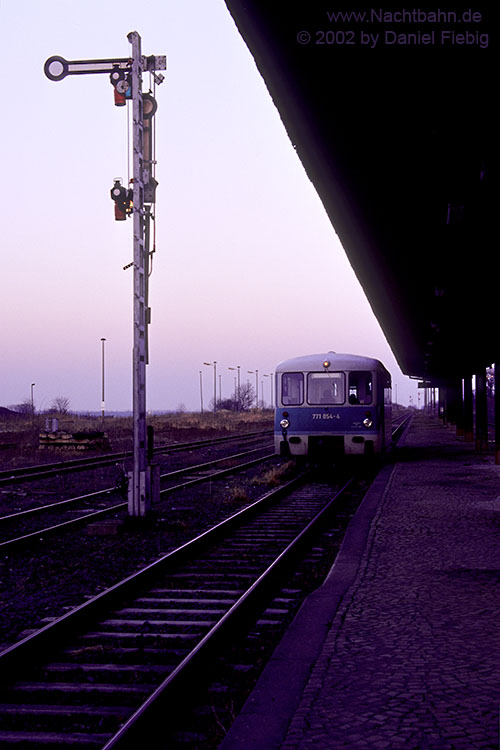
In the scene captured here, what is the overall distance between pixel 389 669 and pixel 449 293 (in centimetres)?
1572

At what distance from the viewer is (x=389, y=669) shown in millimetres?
4863

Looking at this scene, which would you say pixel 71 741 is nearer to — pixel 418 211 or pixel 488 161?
pixel 488 161

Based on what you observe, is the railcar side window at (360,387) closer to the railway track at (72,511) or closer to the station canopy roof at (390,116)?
the railway track at (72,511)

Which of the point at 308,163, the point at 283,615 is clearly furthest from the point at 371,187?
the point at 283,615

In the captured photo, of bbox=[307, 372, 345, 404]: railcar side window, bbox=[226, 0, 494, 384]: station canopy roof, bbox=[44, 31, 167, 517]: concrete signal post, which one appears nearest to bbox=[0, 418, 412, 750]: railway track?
bbox=[44, 31, 167, 517]: concrete signal post

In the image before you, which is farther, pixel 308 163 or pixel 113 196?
pixel 113 196

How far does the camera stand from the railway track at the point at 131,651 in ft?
13.8

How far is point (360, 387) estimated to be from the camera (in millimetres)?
19594

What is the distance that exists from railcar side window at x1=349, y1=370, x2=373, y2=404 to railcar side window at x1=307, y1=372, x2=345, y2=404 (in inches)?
9.0

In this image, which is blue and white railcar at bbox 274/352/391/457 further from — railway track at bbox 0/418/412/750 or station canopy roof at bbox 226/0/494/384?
railway track at bbox 0/418/412/750

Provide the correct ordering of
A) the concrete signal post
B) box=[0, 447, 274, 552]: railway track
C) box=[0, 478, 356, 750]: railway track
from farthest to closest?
the concrete signal post → box=[0, 447, 274, 552]: railway track → box=[0, 478, 356, 750]: railway track

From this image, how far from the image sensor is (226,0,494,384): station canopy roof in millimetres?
6562

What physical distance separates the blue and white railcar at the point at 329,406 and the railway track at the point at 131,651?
10082 millimetres

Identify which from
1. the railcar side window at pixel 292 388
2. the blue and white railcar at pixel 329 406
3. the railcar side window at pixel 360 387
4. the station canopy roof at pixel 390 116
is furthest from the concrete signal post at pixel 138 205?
the railcar side window at pixel 360 387
